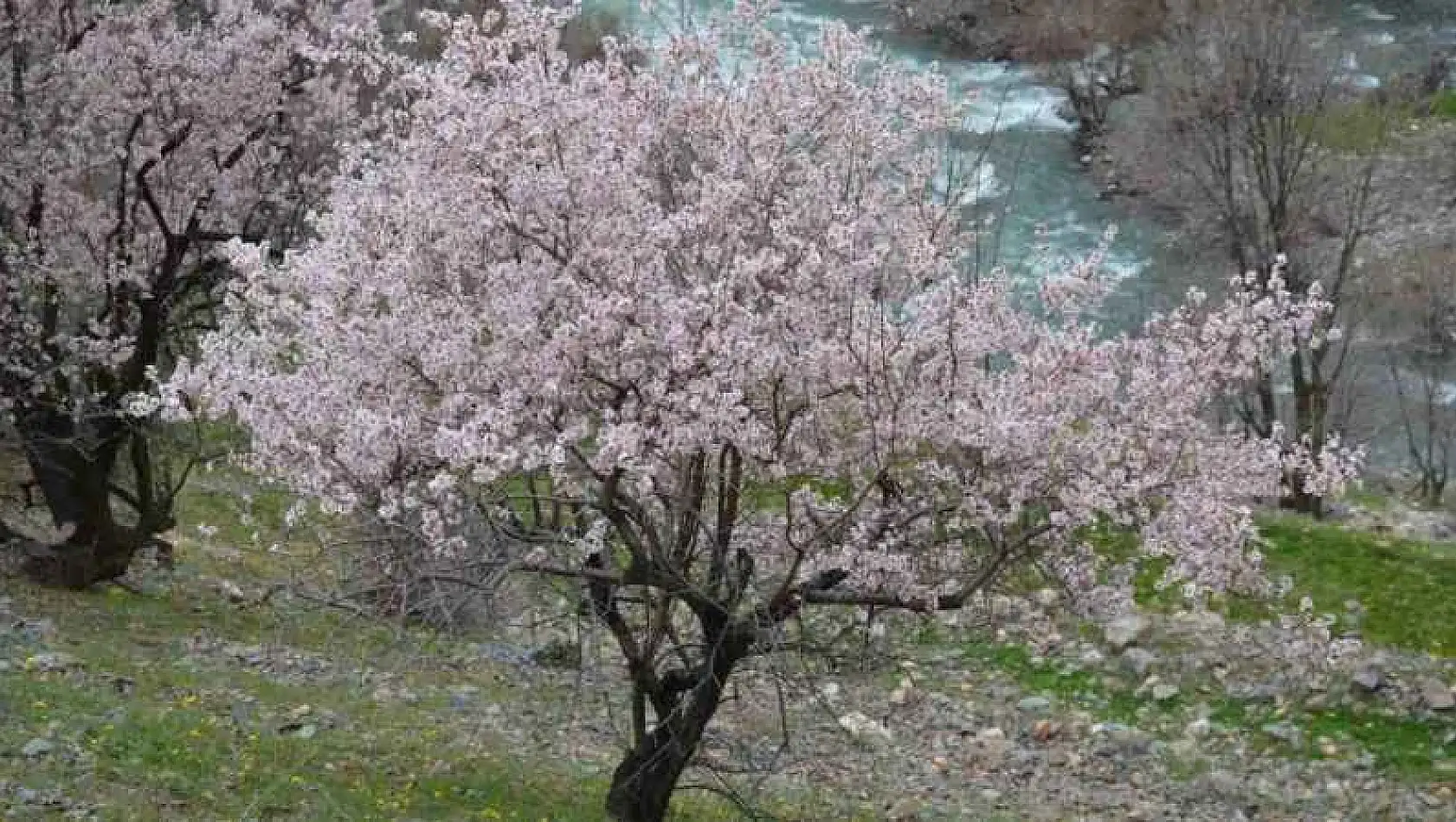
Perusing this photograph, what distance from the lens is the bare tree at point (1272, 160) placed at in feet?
81.5

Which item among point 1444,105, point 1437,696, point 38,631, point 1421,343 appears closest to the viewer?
point 38,631

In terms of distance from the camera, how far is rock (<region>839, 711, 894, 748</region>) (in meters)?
16.5

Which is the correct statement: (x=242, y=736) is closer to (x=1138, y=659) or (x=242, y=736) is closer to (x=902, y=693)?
(x=902, y=693)

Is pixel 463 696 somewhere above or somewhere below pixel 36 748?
below

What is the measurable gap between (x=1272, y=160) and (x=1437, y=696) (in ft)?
40.7

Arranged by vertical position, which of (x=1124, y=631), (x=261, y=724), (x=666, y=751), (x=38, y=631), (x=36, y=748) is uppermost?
(x=36, y=748)

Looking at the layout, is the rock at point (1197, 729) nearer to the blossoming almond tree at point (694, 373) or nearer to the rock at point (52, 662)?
the blossoming almond tree at point (694, 373)

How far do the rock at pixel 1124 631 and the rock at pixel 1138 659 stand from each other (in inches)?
7.3

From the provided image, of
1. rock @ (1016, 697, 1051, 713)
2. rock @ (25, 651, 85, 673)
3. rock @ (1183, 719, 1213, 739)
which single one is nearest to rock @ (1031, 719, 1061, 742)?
rock @ (1016, 697, 1051, 713)

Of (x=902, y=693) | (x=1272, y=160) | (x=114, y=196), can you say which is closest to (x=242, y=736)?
(x=114, y=196)

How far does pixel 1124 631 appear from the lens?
18625 mm

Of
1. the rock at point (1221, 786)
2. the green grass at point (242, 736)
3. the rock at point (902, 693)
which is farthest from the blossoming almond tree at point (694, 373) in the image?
the rock at point (902, 693)

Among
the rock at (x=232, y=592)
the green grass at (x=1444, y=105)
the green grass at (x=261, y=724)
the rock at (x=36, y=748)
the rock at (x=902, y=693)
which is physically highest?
the green grass at (x=1444, y=105)

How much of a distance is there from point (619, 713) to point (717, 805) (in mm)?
3399
